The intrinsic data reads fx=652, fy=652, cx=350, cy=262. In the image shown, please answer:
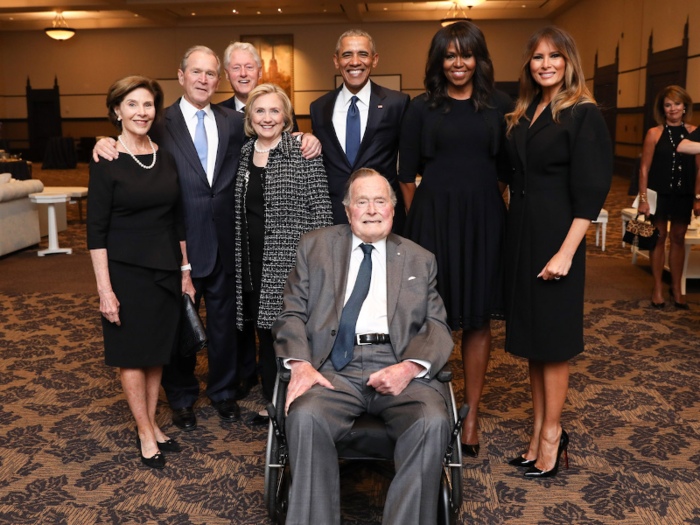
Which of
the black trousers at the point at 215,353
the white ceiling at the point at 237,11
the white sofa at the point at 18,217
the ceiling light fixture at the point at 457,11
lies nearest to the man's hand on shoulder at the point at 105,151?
the black trousers at the point at 215,353

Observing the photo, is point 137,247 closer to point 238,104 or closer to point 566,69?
point 238,104

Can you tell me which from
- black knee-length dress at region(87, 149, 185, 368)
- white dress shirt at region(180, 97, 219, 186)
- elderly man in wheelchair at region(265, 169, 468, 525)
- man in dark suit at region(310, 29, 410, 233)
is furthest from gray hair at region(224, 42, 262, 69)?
elderly man in wheelchair at region(265, 169, 468, 525)

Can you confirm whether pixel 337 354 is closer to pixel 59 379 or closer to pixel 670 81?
pixel 59 379

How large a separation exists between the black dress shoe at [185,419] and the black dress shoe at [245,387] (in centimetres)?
37

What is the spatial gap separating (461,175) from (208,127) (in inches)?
53.8

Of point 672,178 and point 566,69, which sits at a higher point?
point 566,69

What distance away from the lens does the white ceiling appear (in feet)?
54.4

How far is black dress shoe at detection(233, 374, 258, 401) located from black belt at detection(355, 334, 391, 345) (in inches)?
57.1

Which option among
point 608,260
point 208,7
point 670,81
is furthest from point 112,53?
Result: point 608,260

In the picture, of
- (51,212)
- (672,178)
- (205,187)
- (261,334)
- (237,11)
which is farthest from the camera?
(237,11)

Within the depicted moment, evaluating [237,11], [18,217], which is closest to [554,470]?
[18,217]

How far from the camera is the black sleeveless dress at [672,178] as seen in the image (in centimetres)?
555

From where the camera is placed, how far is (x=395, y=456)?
2189mm

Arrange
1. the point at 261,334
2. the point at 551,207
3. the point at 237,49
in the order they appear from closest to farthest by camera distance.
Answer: the point at 551,207, the point at 261,334, the point at 237,49
